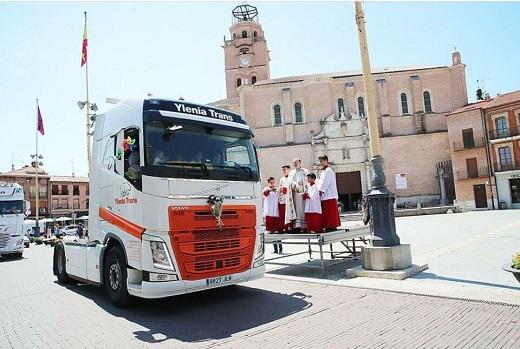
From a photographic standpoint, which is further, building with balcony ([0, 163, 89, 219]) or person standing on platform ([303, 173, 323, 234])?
building with balcony ([0, 163, 89, 219])

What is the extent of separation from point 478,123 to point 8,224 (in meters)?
41.1

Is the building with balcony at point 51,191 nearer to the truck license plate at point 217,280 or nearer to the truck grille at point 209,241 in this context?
the truck grille at point 209,241

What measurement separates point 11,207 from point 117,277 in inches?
578

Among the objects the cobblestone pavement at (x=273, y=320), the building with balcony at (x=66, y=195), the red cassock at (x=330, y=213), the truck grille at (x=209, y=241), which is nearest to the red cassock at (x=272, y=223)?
the red cassock at (x=330, y=213)

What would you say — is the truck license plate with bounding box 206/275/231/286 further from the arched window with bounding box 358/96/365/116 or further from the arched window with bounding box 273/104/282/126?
the arched window with bounding box 358/96/365/116

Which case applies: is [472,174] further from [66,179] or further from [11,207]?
[66,179]

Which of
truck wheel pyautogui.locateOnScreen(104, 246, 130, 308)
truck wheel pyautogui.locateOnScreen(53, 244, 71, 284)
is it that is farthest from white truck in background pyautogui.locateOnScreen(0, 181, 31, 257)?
truck wheel pyautogui.locateOnScreen(104, 246, 130, 308)

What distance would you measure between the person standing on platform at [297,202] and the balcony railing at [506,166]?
34.8 m

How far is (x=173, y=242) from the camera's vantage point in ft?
18.3

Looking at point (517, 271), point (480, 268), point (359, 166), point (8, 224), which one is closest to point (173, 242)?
point (517, 271)

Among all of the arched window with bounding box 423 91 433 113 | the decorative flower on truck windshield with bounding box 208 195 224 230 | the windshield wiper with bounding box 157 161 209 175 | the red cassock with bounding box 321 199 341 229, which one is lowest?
the red cassock with bounding box 321 199 341 229

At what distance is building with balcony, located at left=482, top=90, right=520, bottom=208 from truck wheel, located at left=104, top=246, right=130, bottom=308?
3916cm

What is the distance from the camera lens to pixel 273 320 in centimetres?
523

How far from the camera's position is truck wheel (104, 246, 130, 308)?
610 centimetres
